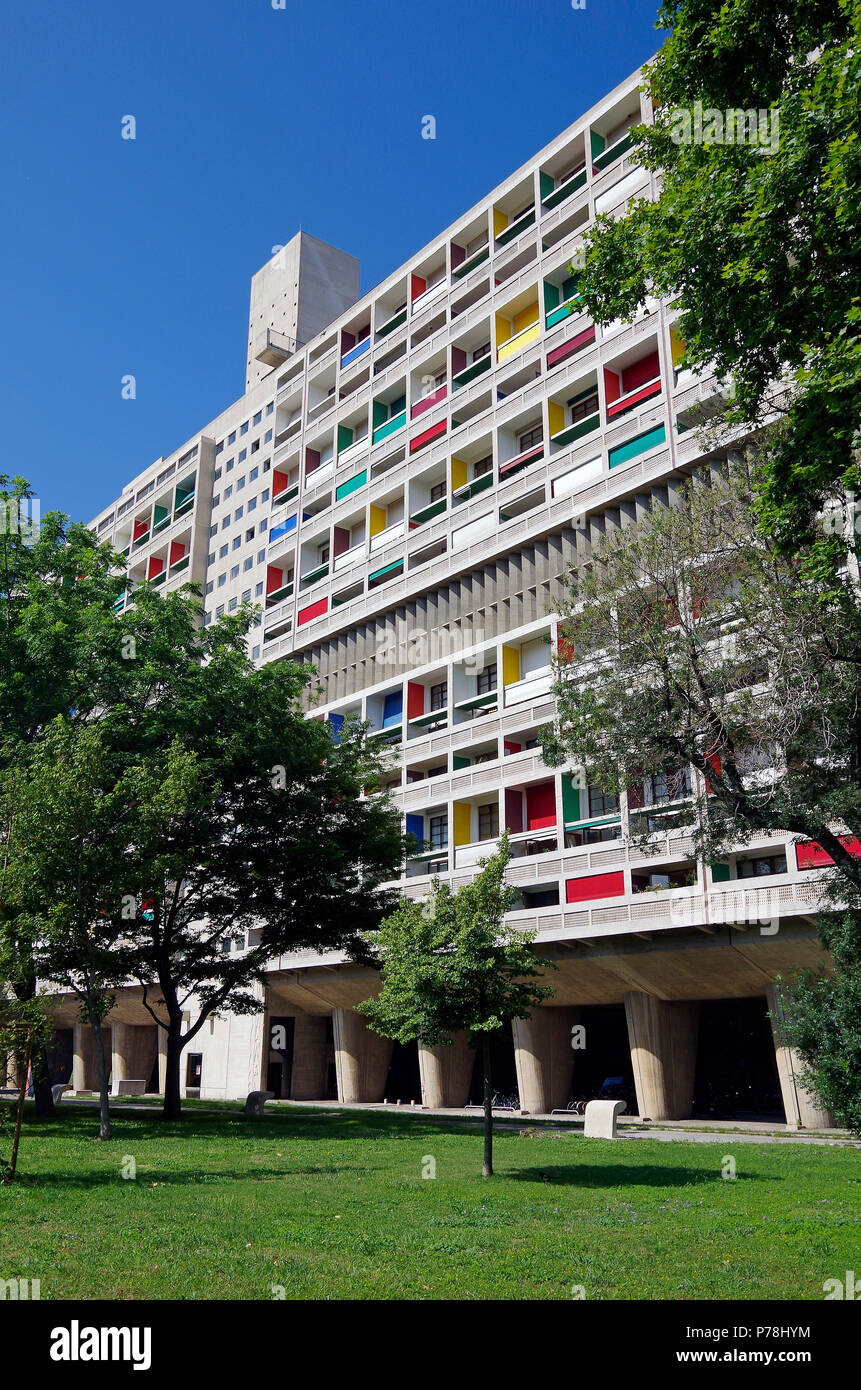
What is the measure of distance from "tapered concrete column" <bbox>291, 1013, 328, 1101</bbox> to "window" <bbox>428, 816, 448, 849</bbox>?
13.1 m

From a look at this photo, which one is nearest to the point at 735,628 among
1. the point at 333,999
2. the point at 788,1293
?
the point at 788,1293

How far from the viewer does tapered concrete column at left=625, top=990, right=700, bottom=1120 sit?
3084 cm

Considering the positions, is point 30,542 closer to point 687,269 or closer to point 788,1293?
point 687,269

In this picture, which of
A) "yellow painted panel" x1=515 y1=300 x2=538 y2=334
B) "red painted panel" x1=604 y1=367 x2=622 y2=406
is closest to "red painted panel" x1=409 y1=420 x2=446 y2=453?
"yellow painted panel" x1=515 y1=300 x2=538 y2=334

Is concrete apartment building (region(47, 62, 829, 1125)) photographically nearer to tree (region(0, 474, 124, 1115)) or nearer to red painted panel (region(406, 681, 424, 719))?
red painted panel (region(406, 681, 424, 719))

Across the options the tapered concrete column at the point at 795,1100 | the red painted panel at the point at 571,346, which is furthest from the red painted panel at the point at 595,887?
the red painted panel at the point at 571,346

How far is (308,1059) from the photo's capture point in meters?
47.2

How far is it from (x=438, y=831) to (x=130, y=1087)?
27309 mm

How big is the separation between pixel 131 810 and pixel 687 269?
14355mm

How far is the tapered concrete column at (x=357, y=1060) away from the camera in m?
42.6

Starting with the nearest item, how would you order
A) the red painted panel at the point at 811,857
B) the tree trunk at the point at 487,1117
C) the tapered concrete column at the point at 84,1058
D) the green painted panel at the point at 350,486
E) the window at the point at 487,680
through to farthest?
1. the tree trunk at the point at 487,1117
2. the red painted panel at the point at 811,857
3. the window at the point at 487,680
4. the green painted panel at the point at 350,486
5. the tapered concrete column at the point at 84,1058

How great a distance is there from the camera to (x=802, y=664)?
16.4 m

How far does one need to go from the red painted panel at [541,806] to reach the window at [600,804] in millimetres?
2105

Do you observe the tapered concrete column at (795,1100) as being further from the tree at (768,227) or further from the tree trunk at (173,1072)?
the tree at (768,227)
